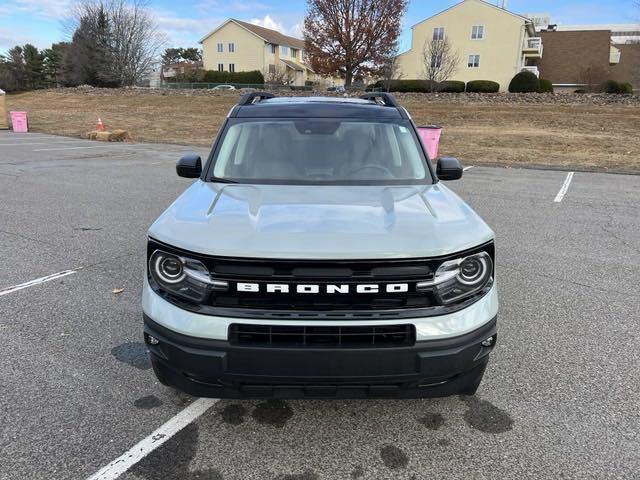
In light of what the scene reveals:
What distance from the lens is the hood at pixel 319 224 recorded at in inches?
89.7

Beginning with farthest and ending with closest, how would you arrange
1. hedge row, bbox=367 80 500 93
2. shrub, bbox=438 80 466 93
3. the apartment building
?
the apartment building
shrub, bbox=438 80 466 93
hedge row, bbox=367 80 500 93

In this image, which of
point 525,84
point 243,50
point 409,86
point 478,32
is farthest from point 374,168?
point 243,50

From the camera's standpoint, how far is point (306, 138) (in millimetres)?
3787

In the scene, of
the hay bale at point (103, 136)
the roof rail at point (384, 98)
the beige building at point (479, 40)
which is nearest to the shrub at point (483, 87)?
the beige building at point (479, 40)

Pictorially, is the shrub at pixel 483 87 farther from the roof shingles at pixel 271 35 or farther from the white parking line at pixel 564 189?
the roof shingles at pixel 271 35

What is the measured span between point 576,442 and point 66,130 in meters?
25.9

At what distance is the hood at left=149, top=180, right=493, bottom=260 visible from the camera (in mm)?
2279

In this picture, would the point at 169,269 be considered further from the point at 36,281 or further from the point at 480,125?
the point at 480,125

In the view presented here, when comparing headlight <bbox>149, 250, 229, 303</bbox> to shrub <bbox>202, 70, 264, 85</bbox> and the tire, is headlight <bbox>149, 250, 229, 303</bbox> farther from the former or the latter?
shrub <bbox>202, 70, 264, 85</bbox>

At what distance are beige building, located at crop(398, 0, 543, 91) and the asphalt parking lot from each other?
49541 millimetres

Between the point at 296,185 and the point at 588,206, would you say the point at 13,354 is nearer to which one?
the point at 296,185

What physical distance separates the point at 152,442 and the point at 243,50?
233 feet

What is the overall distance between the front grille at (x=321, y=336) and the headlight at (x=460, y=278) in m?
0.24

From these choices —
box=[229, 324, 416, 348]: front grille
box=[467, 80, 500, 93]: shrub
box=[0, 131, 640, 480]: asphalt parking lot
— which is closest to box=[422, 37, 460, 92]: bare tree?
box=[467, 80, 500, 93]: shrub
